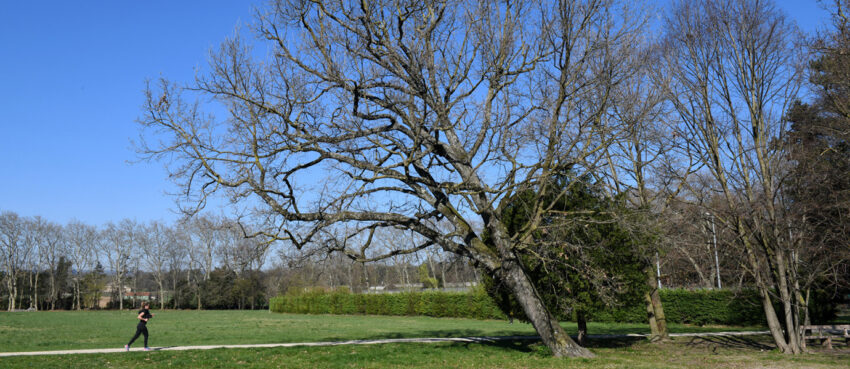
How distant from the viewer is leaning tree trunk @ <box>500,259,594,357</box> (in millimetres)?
13164

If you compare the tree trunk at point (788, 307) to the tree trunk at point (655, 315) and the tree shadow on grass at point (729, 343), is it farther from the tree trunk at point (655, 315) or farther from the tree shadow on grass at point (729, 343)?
the tree trunk at point (655, 315)

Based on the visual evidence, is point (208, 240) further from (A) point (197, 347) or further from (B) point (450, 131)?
(B) point (450, 131)

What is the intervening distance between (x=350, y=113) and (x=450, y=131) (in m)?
2.30

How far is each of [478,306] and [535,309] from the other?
2441 centimetres

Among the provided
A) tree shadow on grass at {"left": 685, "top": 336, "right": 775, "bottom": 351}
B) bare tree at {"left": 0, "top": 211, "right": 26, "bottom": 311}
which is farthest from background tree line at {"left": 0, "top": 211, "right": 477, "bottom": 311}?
tree shadow on grass at {"left": 685, "top": 336, "right": 775, "bottom": 351}

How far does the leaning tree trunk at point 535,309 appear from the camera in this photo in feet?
43.2

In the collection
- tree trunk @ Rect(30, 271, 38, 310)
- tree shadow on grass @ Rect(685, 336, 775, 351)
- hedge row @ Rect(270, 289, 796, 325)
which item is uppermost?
tree trunk @ Rect(30, 271, 38, 310)

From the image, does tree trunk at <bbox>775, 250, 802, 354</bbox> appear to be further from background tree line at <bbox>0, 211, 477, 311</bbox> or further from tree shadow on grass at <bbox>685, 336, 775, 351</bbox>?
background tree line at <bbox>0, 211, 477, 311</bbox>

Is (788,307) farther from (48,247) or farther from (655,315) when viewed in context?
(48,247)

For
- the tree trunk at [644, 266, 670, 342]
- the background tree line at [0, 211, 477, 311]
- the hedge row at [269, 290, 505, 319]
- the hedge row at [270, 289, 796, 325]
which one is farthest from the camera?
the background tree line at [0, 211, 477, 311]

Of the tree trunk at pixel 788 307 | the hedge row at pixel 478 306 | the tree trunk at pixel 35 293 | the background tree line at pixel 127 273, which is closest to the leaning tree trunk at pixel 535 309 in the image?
the hedge row at pixel 478 306

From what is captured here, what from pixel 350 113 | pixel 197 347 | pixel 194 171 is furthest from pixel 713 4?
pixel 197 347

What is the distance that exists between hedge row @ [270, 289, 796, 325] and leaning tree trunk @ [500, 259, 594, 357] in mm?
2186

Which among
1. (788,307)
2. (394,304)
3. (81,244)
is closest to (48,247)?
(81,244)
